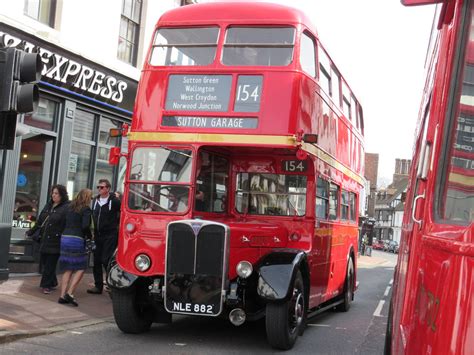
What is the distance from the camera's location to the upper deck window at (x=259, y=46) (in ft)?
25.2

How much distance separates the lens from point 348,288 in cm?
1181

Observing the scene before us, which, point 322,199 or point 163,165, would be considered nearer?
point 163,165

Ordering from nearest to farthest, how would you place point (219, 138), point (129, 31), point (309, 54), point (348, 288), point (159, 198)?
point (219, 138) < point (159, 198) < point (309, 54) < point (348, 288) < point (129, 31)

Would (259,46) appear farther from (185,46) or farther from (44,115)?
(44,115)

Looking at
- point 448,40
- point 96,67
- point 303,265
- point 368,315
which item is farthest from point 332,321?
point 448,40

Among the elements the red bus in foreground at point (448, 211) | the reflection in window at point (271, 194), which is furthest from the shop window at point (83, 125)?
the red bus in foreground at point (448, 211)

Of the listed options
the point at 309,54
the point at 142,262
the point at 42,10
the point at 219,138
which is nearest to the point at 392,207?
the point at 42,10

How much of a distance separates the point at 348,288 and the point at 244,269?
5381 millimetres

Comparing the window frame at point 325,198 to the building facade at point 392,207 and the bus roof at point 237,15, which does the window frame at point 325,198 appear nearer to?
the bus roof at point 237,15

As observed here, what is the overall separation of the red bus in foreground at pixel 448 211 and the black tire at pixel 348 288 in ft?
29.8

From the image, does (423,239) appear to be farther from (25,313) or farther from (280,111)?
(25,313)

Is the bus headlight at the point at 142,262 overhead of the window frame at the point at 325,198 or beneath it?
beneath

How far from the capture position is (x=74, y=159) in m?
12.6

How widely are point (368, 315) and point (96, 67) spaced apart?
7.65m
